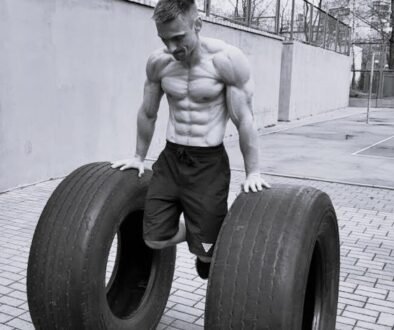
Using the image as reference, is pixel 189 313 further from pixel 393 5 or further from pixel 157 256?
pixel 393 5

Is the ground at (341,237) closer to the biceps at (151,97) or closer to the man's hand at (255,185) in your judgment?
the man's hand at (255,185)

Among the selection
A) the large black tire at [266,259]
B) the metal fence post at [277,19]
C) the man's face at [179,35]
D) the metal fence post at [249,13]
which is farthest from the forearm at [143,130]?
the metal fence post at [277,19]

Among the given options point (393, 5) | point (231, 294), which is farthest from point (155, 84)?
point (393, 5)

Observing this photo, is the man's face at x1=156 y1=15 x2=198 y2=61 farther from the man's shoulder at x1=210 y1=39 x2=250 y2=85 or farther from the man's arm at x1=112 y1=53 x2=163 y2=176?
A: the man's arm at x1=112 y1=53 x2=163 y2=176

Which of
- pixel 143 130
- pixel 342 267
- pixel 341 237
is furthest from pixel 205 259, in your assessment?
pixel 341 237

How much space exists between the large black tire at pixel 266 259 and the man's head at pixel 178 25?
803mm

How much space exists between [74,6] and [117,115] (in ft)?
6.75

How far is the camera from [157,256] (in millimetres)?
3596

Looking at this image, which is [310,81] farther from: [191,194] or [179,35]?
[179,35]

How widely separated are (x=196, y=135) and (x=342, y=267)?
8.57 feet

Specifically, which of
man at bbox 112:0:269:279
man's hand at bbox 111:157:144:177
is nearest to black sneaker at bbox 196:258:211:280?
man at bbox 112:0:269:279

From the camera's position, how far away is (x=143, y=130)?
3.30 meters

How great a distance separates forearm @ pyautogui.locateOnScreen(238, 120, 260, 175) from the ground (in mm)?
1354

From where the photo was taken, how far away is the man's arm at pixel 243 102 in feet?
9.00
